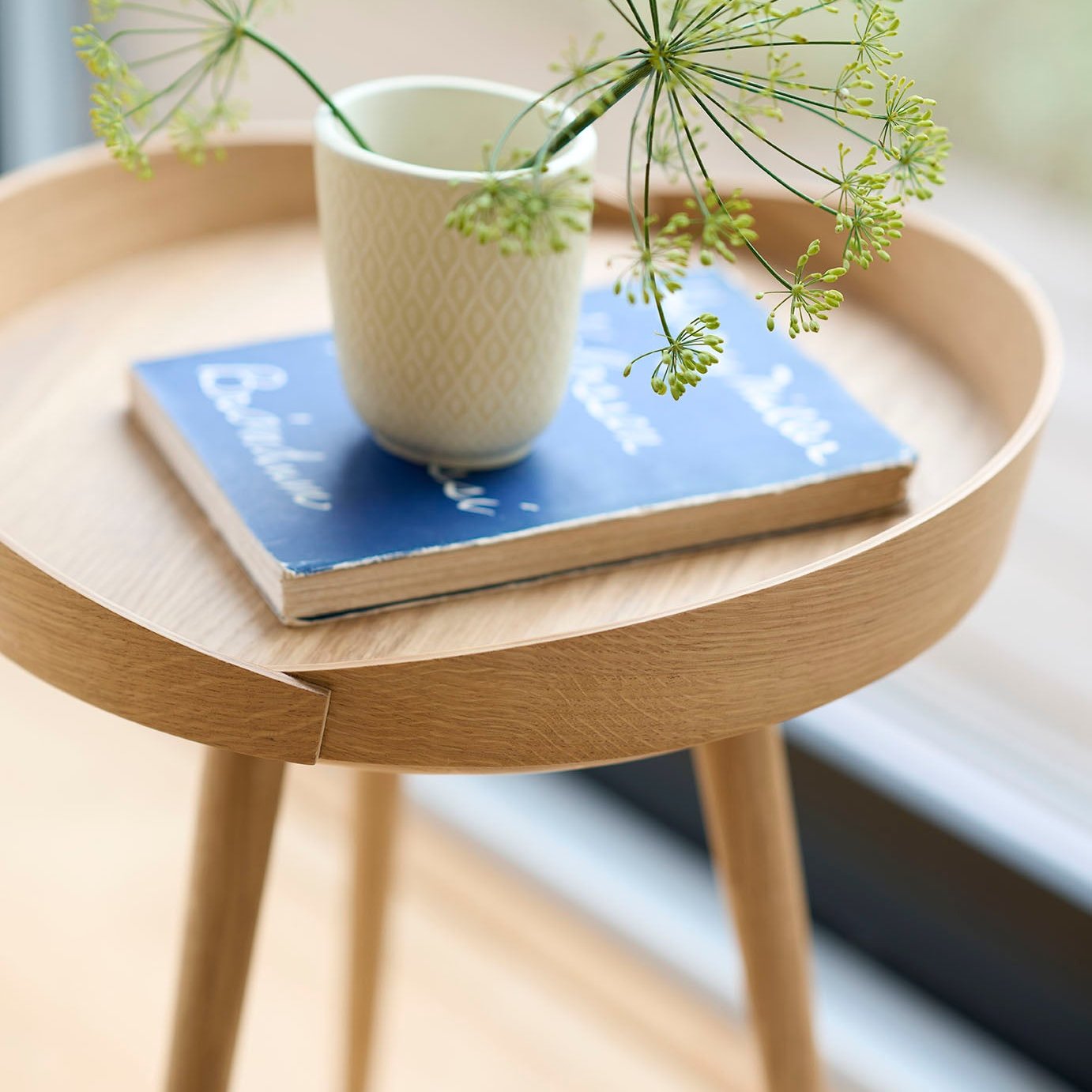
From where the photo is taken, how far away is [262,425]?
2.10ft

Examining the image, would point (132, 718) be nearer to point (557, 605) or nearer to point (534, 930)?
point (557, 605)

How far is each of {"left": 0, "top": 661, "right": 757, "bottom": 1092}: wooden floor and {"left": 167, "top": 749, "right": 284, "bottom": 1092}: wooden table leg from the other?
36 centimetres

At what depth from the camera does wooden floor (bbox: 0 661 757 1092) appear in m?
1.10

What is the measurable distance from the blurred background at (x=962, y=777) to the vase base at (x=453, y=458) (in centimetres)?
56

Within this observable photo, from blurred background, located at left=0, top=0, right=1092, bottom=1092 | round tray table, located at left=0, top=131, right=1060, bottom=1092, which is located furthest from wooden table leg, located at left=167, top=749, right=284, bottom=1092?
blurred background, located at left=0, top=0, right=1092, bottom=1092

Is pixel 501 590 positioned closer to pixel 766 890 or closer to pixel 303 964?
pixel 766 890

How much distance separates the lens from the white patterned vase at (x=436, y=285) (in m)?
0.55

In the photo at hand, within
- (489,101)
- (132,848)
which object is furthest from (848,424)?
(132,848)

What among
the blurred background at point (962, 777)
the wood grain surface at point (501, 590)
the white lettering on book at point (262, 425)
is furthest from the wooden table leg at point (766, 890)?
the blurred background at point (962, 777)

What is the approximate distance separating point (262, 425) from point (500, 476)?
12 centimetres

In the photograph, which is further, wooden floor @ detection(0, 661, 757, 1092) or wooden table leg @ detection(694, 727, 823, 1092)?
wooden floor @ detection(0, 661, 757, 1092)

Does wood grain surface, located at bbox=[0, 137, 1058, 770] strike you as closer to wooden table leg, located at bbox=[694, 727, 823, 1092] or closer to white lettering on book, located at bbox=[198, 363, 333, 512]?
white lettering on book, located at bbox=[198, 363, 333, 512]

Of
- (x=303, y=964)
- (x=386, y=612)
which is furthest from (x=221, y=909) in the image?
(x=303, y=964)

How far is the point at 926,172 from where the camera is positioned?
0.48 meters
